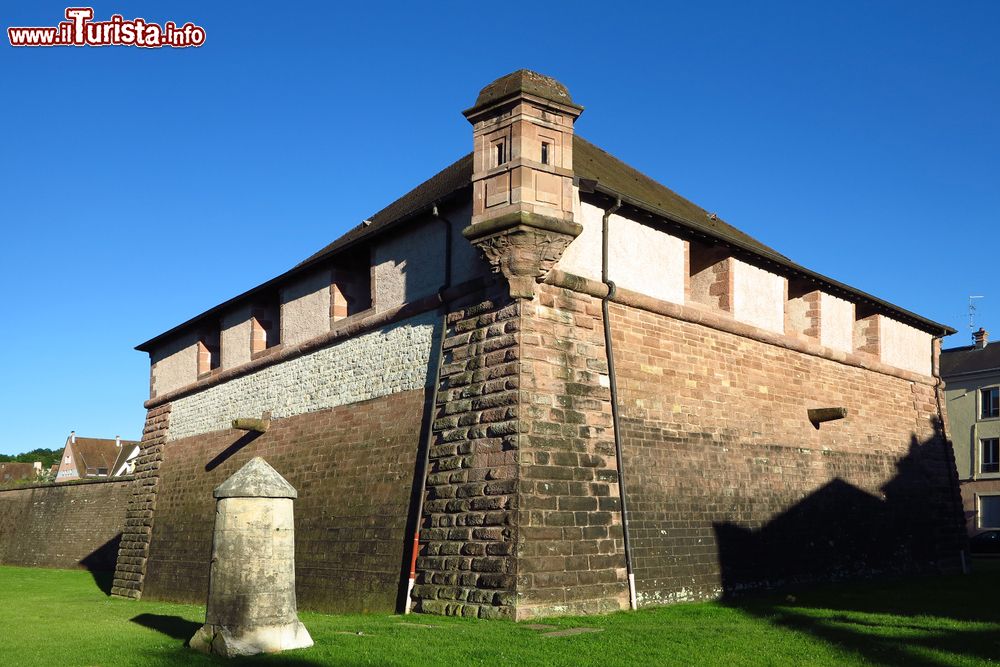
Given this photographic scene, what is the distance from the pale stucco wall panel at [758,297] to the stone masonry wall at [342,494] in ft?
19.6

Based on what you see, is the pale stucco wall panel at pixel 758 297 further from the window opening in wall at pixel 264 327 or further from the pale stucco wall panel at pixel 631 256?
the window opening in wall at pixel 264 327

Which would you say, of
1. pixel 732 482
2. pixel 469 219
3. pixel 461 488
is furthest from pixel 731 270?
pixel 461 488

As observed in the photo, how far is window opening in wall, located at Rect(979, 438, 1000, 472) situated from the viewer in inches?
1553

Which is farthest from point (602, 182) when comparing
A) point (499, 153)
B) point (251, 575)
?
point (251, 575)

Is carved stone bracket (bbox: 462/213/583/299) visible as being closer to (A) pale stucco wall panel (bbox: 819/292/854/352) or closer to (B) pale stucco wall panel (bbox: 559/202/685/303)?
(B) pale stucco wall panel (bbox: 559/202/685/303)

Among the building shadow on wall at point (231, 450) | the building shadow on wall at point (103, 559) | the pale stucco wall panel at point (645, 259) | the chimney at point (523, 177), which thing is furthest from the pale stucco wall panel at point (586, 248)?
the building shadow on wall at point (103, 559)

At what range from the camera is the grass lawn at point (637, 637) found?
9.05 metres

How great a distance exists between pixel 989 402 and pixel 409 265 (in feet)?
109

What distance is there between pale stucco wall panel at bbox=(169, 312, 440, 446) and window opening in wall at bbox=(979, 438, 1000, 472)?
32.2 meters

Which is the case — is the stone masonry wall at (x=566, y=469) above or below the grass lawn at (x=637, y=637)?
above

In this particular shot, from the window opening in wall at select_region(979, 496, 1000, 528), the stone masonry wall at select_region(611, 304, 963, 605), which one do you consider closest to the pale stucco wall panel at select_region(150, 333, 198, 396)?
the stone masonry wall at select_region(611, 304, 963, 605)

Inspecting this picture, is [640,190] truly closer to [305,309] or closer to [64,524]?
[305,309]

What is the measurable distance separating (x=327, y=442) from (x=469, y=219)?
5.10 meters

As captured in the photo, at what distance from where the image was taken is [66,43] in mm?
15383
